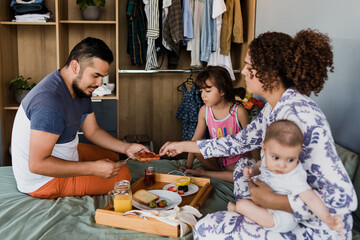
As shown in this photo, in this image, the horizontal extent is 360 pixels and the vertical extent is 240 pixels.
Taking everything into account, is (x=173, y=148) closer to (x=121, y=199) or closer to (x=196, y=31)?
(x=121, y=199)

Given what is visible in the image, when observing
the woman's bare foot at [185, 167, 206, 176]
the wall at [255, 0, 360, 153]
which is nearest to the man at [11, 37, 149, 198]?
the woman's bare foot at [185, 167, 206, 176]

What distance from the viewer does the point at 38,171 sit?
172 cm

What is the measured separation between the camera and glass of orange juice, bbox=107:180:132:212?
1.60 metres

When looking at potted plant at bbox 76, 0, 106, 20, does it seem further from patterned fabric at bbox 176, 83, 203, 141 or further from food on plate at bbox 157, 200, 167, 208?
food on plate at bbox 157, 200, 167, 208

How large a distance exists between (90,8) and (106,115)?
3.64ft

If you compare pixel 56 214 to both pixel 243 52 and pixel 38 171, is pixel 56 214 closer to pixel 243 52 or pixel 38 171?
pixel 38 171

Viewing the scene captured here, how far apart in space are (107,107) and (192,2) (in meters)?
1.40

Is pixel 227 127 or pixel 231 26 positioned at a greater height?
pixel 231 26

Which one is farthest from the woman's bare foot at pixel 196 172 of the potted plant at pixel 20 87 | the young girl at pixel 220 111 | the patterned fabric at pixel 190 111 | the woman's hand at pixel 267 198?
the potted plant at pixel 20 87

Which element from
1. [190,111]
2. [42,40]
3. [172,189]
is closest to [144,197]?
[172,189]

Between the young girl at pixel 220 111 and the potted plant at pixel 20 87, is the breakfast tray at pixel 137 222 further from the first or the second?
the potted plant at pixel 20 87

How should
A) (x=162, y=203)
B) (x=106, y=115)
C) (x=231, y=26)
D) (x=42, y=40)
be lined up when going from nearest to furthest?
(x=162, y=203), (x=106, y=115), (x=231, y=26), (x=42, y=40)

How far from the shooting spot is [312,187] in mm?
1232

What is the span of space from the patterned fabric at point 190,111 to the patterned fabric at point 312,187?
218 cm
